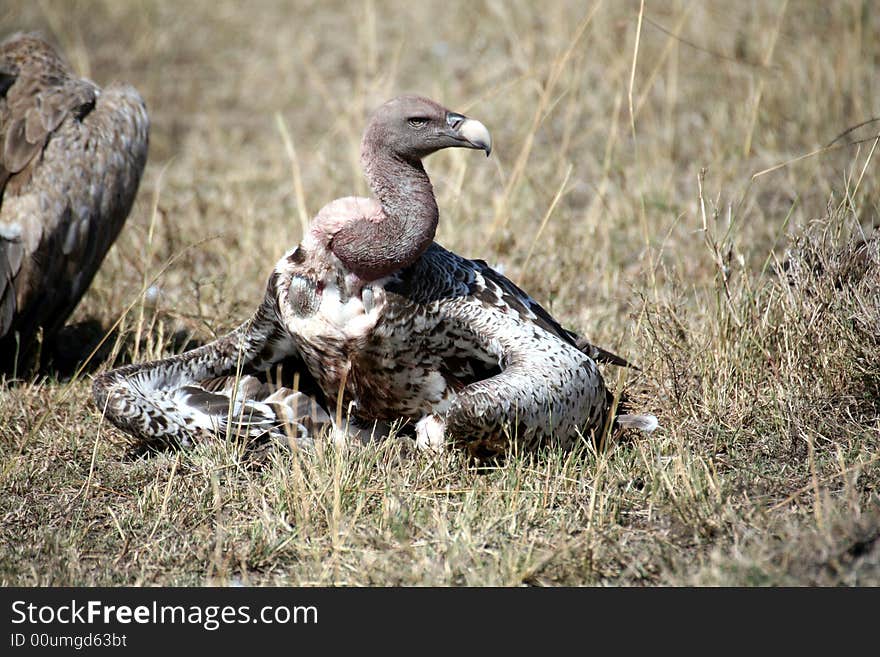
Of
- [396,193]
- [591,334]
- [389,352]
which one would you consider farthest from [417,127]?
[591,334]

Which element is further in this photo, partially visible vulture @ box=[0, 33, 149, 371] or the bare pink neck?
partially visible vulture @ box=[0, 33, 149, 371]

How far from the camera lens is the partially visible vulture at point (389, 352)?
4.04 metres

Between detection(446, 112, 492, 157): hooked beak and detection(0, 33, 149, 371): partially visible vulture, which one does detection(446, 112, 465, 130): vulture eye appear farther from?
detection(0, 33, 149, 371): partially visible vulture

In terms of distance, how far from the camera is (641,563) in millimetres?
3482

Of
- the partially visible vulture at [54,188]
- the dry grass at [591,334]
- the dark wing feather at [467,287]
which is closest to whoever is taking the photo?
the dry grass at [591,334]

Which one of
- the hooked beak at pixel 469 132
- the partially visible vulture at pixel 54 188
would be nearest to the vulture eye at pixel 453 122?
the hooked beak at pixel 469 132

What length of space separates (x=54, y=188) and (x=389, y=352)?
6.61 feet

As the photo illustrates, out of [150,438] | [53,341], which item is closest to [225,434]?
[150,438]

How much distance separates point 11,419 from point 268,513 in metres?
1.52

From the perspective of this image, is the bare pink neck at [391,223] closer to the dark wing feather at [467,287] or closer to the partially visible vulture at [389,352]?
the partially visible vulture at [389,352]

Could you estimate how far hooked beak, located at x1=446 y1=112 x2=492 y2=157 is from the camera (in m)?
4.01

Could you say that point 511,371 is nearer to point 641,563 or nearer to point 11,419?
point 641,563

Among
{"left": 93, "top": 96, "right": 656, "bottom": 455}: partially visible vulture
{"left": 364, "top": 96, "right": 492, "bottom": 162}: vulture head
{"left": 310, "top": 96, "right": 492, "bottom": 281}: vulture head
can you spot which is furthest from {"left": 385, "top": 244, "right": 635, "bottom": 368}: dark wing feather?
{"left": 364, "top": 96, "right": 492, "bottom": 162}: vulture head

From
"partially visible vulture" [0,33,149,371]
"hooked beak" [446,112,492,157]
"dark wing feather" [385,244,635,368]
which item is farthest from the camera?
"partially visible vulture" [0,33,149,371]
